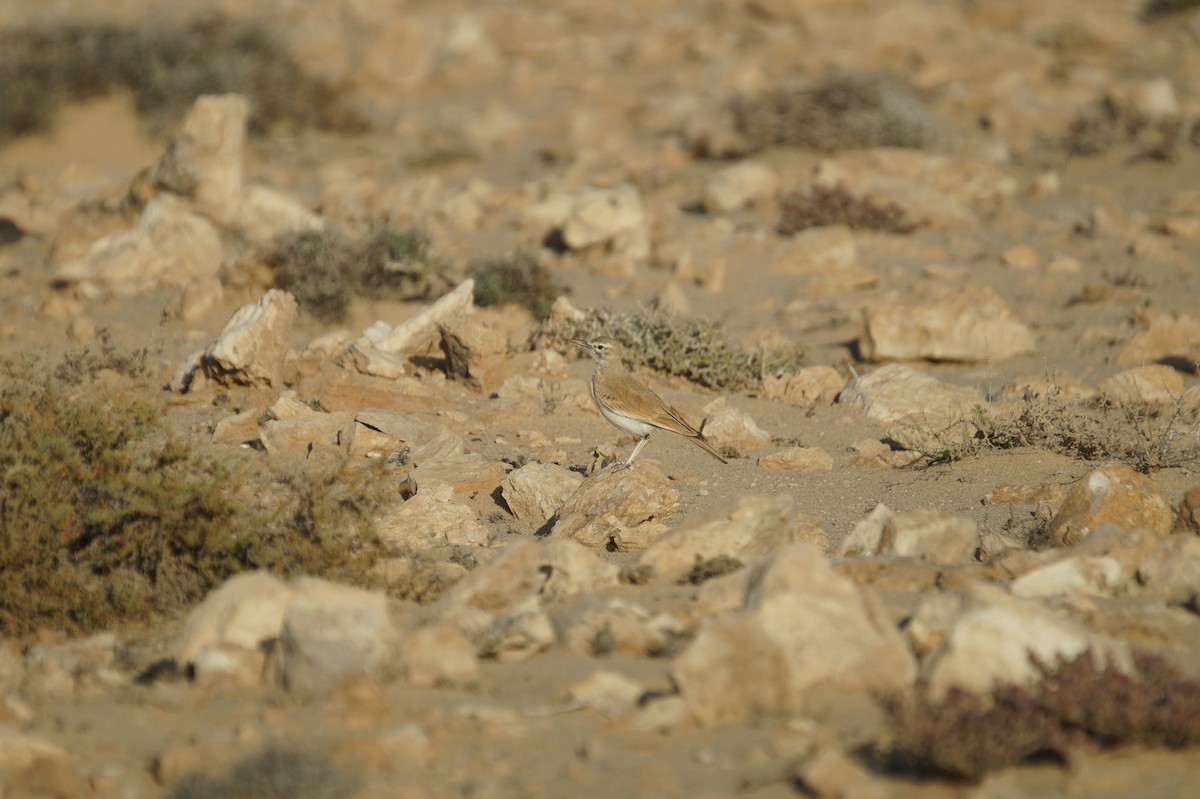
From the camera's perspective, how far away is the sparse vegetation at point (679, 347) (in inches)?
366

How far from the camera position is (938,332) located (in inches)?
386

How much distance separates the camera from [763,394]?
361 inches

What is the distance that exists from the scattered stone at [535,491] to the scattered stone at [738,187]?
298 inches

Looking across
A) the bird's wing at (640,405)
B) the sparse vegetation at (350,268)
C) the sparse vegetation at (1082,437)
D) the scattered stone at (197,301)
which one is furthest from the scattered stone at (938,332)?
the scattered stone at (197,301)

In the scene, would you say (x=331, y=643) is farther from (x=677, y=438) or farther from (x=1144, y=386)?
(x=1144, y=386)

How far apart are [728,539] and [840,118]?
11.3m

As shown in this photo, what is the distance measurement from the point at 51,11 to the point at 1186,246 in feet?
60.0

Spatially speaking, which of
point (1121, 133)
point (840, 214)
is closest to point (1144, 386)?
point (840, 214)

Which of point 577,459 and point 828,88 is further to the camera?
point 828,88

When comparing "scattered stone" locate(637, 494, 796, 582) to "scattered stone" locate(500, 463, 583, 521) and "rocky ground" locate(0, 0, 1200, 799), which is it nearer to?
"rocky ground" locate(0, 0, 1200, 799)

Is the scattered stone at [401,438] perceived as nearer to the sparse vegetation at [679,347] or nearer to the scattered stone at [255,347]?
the scattered stone at [255,347]

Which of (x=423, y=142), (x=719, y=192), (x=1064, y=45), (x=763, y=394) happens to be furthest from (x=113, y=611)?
(x=1064, y=45)

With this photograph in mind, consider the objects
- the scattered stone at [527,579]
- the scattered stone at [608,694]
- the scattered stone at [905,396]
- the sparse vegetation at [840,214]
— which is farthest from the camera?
the sparse vegetation at [840,214]

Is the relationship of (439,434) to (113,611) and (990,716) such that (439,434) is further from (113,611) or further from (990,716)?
(990,716)
